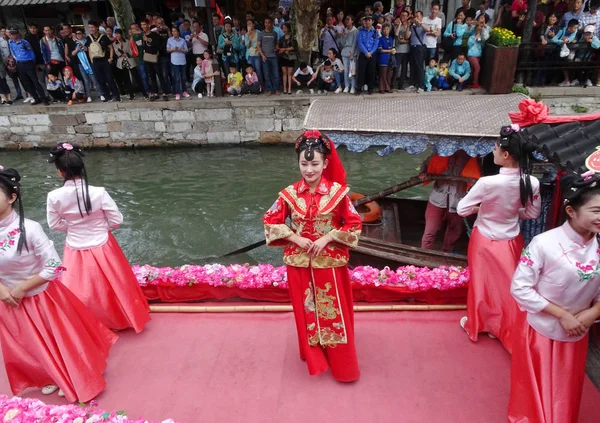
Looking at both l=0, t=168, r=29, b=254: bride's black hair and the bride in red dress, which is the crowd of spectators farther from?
l=0, t=168, r=29, b=254: bride's black hair

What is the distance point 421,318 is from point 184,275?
2324 millimetres

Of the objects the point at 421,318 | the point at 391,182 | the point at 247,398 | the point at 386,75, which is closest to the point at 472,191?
the point at 421,318

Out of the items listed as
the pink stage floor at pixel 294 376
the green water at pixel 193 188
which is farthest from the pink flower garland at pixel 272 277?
the green water at pixel 193 188

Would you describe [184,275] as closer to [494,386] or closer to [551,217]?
[494,386]

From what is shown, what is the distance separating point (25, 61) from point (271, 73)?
21.8 ft

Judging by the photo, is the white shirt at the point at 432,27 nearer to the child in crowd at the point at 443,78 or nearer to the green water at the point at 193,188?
the child in crowd at the point at 443,78

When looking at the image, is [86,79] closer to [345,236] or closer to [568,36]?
[345,236]

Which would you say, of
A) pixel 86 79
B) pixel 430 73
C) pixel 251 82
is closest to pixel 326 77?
pixel 251 82

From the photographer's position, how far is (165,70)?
38.6 ft

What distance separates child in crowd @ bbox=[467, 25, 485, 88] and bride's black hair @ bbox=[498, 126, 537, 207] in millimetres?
9019

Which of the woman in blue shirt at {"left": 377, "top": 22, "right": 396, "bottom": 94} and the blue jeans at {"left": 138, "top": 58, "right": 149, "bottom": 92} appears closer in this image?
the woman in blue shirt at {"left": 377, "top": 22, "right": 396, "bottom": 94}

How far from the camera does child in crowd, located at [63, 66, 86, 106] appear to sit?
1173 centimetres

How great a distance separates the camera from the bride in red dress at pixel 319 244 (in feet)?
9.37

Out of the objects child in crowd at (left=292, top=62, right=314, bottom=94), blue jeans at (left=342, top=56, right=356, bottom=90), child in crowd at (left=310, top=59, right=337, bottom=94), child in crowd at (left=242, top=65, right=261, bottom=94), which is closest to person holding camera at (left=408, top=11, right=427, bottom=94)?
blue jeans at (left=342, top=56, right=356, bottom=90)
